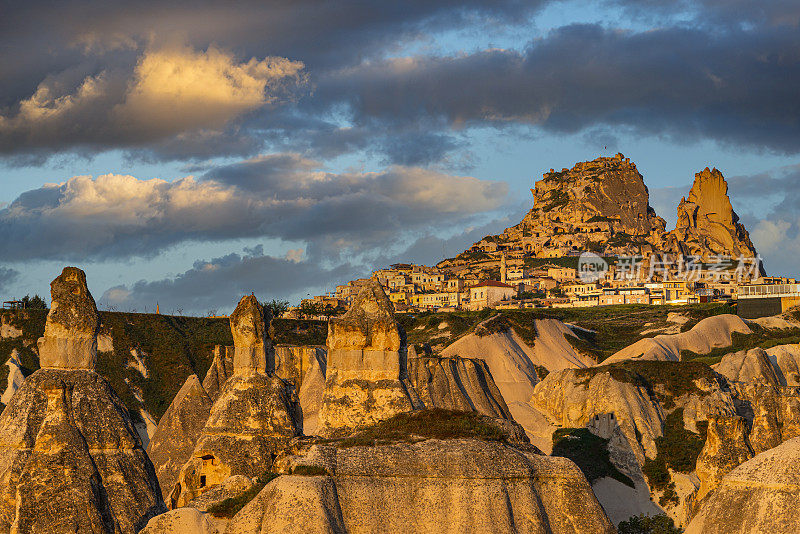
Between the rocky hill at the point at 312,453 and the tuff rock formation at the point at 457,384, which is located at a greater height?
the tuff rock formation at the point at 457,384

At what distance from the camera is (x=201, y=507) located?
20.9 metres

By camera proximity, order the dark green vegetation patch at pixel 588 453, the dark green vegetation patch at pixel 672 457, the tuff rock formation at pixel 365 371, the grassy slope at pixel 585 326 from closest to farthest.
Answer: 1. the tuff rock formation at pixel 365 371
2. the dark green vegetation patch at pixel 672 457
3. the dark green vegetation patch at pixel 588 453
4. the grassy slope at pixel 585 326

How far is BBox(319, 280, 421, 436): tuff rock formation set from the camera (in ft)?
82.6

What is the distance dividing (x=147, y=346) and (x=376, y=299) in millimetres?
80587

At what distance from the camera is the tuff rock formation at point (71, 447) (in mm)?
20281

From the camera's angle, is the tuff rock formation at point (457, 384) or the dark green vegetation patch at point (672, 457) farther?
the tuff rock formation at point (457, 384)

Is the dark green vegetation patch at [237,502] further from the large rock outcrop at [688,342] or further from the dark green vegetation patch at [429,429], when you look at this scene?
the large rock outcrop at [688,342]

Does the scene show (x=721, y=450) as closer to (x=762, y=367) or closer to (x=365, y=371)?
→ (x=365, y=371)

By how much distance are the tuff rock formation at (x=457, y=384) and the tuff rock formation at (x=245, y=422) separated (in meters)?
36.4

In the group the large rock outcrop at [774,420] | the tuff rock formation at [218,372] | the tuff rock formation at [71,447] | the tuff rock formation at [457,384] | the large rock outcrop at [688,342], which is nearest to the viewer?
the tuff rock formation at [71,447]

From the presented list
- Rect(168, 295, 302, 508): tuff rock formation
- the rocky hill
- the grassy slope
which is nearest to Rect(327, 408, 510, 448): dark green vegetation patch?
the rocky hill

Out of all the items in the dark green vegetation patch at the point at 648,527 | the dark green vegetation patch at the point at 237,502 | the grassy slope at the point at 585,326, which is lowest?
the dark green vegetation patch at the point at 648,527

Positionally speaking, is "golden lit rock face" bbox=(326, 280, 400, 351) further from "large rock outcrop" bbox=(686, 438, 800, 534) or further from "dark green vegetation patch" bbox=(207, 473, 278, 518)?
"large rock outcrop" bbox=(686, 438, 800, 534)

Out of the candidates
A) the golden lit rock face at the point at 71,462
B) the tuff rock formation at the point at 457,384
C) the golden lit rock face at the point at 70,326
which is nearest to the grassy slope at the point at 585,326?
the tuff rock formation at the point at 457,384
